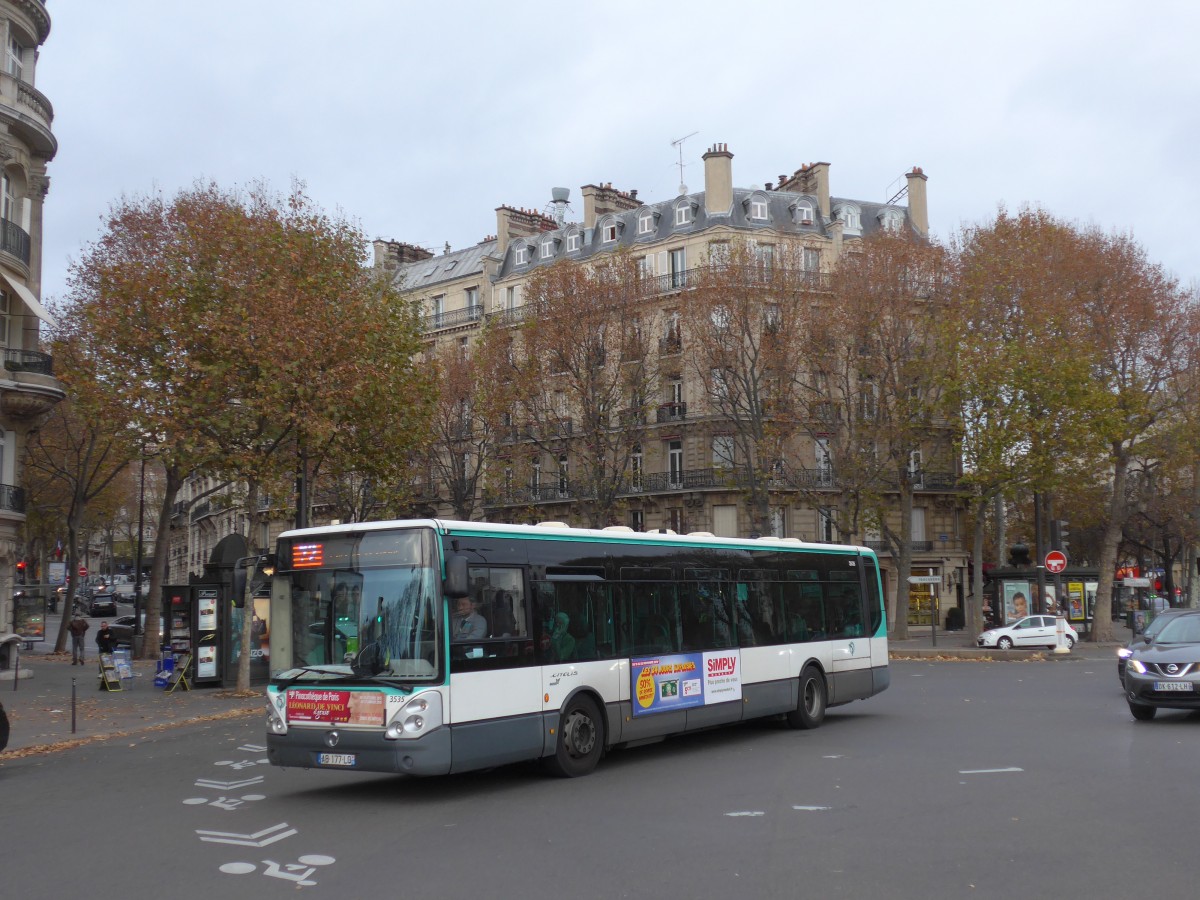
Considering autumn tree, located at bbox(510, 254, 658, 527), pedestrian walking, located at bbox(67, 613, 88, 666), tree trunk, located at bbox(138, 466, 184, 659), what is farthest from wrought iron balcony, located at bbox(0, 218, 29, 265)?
autumn tree, located at bbox(510, 254, 658, 527)

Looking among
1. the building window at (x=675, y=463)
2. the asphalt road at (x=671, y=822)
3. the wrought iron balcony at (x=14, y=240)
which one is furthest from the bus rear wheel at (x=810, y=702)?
the building window at (x=675, y=463)

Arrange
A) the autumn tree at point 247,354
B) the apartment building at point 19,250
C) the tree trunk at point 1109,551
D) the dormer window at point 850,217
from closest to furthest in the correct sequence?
the autumn tree at point 247,354 < the apartment building at point 19,250 < the tree trunk at point 1109,551 < the dormer window at point 850,217

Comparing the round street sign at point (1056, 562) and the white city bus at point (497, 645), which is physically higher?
the round street sign at point (1056, 562)

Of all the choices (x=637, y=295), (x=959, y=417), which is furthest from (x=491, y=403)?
(x=959, y=417)

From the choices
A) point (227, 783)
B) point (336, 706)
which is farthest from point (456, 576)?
point (227, 783)

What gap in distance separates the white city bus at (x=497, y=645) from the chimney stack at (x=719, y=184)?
138 feet

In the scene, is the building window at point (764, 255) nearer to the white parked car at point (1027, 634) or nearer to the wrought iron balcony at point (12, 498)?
the white parked car at point (1027, 634)

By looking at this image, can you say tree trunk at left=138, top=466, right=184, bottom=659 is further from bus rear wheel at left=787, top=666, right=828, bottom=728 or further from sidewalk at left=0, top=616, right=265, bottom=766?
bus rear wheel at left=787, top=666, right=828, bottom=728

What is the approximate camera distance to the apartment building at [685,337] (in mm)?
50750

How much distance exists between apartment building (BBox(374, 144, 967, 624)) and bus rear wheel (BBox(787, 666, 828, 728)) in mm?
28415

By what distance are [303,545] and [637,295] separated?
32.3m

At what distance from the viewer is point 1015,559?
1615 inches

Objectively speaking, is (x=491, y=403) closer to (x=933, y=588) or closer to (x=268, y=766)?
(x=933, y=588)

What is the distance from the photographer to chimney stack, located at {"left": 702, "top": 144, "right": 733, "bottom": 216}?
55.9 m
